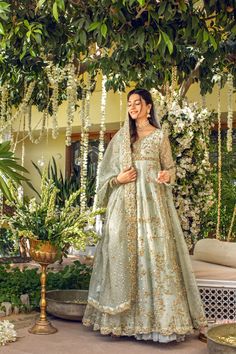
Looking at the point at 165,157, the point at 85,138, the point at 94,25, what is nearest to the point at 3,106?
the point at 85,138

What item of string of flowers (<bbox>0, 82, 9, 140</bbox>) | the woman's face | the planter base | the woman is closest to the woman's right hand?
the woman

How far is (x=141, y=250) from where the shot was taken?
3219 mm

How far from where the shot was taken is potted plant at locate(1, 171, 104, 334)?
3262mm

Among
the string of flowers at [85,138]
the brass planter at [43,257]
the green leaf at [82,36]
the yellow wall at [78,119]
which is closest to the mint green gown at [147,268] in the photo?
the brass planter at [43,257]

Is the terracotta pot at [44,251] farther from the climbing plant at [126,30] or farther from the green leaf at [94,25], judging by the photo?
the green leaf at [94,25]

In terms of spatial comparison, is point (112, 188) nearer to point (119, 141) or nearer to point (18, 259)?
point (119, 141)

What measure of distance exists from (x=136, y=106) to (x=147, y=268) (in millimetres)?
981

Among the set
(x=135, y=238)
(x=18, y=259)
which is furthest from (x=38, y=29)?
(x=18, y=259)

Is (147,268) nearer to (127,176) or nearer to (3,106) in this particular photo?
(127,176)

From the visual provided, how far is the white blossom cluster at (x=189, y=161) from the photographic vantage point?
4.28 m

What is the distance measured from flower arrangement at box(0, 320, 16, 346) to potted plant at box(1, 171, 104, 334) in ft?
0.63

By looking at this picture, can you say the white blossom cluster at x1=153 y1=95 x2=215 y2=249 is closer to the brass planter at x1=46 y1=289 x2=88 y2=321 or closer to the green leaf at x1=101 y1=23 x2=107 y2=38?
the brass planter at x1=46 y1=289 x2=88 y2=321

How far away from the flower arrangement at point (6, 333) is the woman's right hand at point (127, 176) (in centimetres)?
106

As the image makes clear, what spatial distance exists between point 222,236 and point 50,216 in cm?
358
